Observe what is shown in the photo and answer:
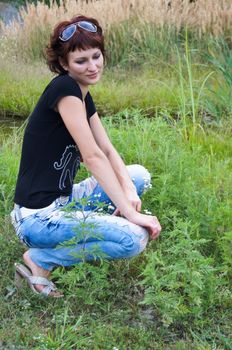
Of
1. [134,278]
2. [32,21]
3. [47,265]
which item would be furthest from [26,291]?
[32,21]

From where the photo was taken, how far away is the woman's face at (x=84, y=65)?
342cm

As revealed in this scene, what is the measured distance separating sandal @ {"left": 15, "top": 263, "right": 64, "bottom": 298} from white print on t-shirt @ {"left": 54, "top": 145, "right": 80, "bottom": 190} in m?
0.43

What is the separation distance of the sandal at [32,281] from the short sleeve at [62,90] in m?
0.78

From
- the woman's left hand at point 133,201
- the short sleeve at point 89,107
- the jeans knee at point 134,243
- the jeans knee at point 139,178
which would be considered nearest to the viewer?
the jeans knee at point 134,243

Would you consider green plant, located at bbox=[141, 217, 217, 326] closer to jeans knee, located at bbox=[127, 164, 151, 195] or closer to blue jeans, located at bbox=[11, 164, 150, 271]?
blue jeans, located at bbox=[11, 164, 150, 271]

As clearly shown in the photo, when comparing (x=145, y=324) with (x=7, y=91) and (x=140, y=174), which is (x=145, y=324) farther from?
(x=7, y=91)

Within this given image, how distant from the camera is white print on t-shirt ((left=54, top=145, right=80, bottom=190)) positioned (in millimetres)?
3479

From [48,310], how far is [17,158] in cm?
155

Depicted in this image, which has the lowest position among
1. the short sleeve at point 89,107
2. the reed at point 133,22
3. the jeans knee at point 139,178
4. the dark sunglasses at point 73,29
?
the reed at point 133,22

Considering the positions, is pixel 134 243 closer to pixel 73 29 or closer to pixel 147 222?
pixel 147 222

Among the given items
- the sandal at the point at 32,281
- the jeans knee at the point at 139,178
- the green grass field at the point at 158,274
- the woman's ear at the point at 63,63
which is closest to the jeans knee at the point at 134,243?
the green grass field at the point at 158,274

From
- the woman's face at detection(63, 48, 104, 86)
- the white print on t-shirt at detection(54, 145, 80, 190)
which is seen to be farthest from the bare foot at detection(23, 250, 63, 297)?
the woman's face at detection(63, 48, 104, 86)

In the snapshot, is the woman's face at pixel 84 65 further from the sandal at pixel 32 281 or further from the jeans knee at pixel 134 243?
the sandal at pixel 32 281

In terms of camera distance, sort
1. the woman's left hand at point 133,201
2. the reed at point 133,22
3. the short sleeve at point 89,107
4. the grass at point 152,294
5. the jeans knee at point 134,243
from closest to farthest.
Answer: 1. the grass at point 152,294
2. the jeans knee at point 134,243
3. the woman's left hand at point 133,201
4. the short sleeve at point 89,107
5. the reed at point 133,22
